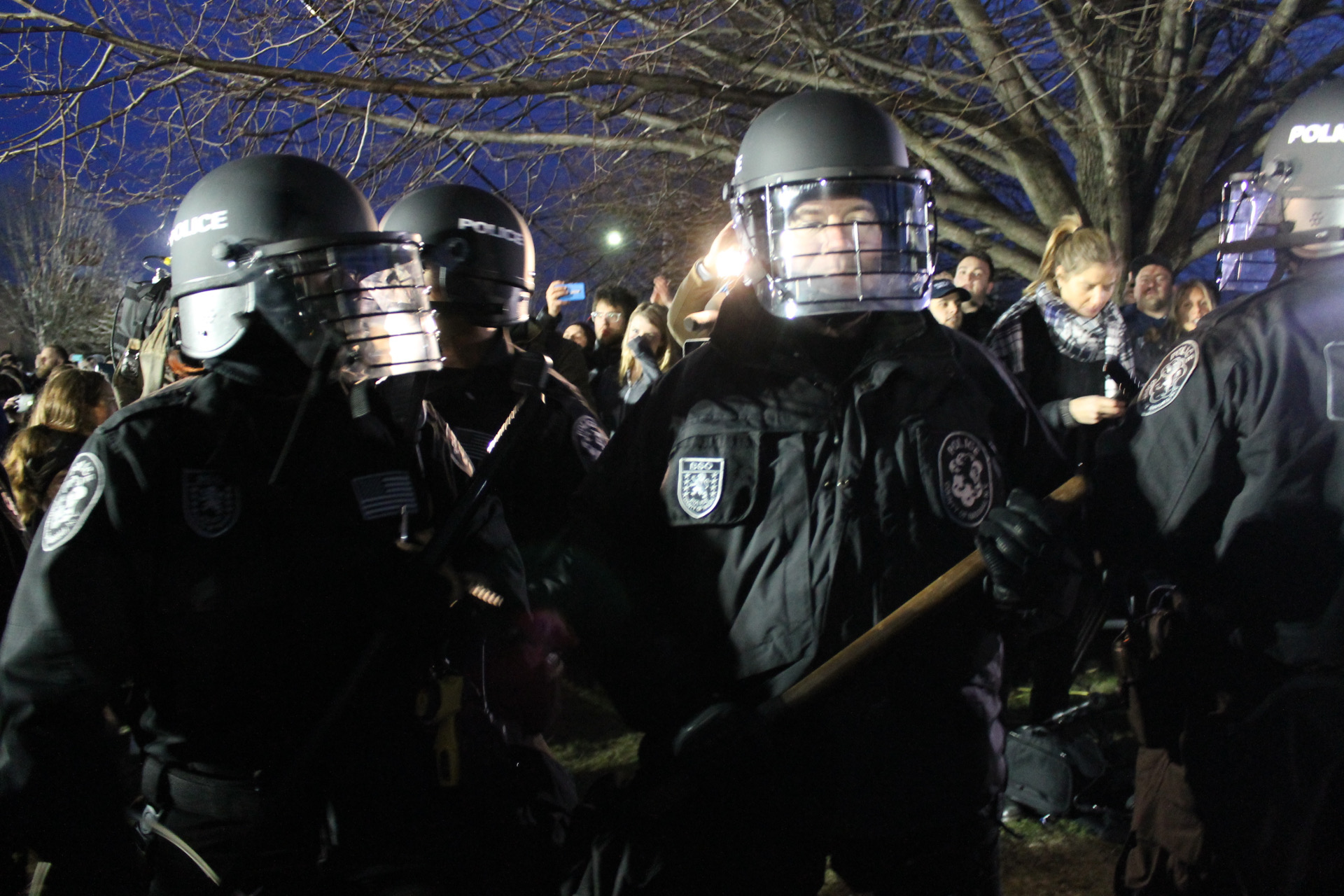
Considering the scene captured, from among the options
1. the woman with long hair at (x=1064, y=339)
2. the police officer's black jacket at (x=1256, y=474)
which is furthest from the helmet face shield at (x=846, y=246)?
the woman with long hair at (x=1064, y=339)

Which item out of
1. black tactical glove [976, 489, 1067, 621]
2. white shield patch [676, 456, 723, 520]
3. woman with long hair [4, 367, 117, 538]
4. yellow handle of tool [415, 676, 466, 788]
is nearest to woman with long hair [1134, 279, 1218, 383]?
black tactical glove [976, 489, 1067, 621]

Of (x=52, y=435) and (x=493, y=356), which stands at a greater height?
(x=493, y=356)

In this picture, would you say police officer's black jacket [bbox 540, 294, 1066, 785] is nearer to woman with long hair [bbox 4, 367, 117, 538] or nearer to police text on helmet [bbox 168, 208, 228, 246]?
police text on helmet [bbox 168, 208, 228, 246]

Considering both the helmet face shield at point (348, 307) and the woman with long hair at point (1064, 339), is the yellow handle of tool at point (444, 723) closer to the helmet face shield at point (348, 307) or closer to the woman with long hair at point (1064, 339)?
the helmet face shield at point (348, 307)

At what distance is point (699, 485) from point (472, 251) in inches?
59.8

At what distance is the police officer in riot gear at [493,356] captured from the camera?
2.75m

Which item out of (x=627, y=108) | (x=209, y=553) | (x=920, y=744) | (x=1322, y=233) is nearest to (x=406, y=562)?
(x=209, y=553)

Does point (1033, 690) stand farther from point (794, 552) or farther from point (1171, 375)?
point (794, 552)

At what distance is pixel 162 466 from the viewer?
1.78 m

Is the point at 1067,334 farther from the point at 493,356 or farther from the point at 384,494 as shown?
the point at 384,494

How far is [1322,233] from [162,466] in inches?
91.4

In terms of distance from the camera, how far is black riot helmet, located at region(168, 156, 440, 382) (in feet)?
6.55

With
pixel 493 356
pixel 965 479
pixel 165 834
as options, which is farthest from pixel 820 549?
pixel 493 356

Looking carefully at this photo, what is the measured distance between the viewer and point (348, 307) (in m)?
2.02
